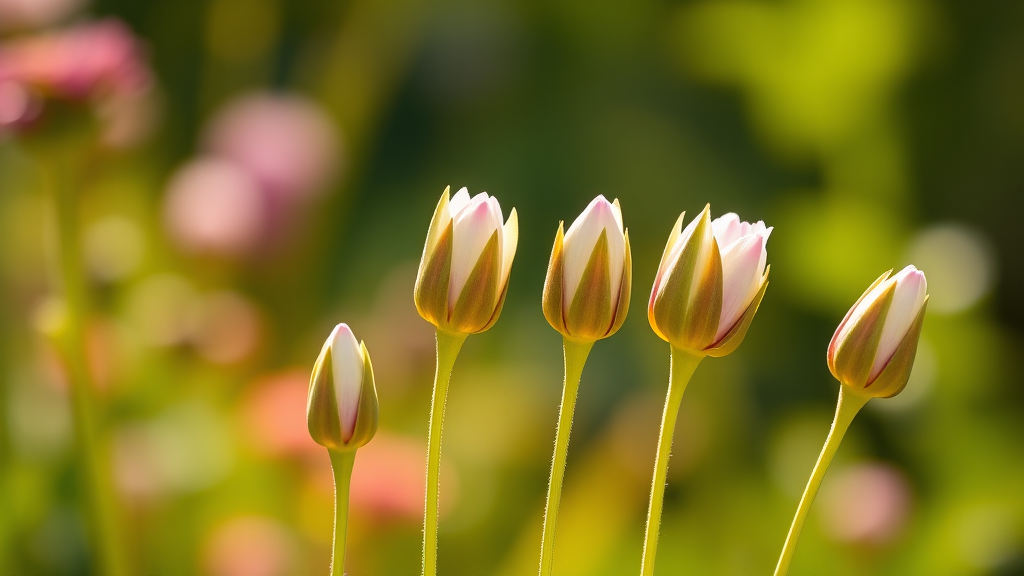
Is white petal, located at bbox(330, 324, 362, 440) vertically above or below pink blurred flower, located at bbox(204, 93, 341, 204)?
below

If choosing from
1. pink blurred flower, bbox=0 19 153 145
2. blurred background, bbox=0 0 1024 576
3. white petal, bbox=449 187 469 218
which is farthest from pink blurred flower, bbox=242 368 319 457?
white petal, bbox=449 187 469 218

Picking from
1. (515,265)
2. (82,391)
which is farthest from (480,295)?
(515,265)

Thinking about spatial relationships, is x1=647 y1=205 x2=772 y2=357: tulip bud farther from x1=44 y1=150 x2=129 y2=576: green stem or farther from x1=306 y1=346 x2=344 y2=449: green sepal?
x1=44 y1=150 x2=129 y2=576: green stem

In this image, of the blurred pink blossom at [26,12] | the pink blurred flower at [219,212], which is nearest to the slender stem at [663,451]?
the pink blurred flower at [219,212]

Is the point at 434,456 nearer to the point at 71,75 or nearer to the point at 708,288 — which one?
the point at 708,288

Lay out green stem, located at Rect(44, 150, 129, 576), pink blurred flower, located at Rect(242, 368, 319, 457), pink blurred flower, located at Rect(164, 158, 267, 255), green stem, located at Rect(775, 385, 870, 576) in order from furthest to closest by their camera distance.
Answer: pink blurred flower, located at Rect(164, 158, 267, 255), pink blurred flower, located at Rect(242, 368, 319, 457), green stem, located at Rect(44, 150, 129, 576), green stem, located at Rect(775, 385, 870, 576)

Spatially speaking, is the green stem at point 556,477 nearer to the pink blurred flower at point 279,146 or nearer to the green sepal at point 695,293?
the green sepal at point 695,293
